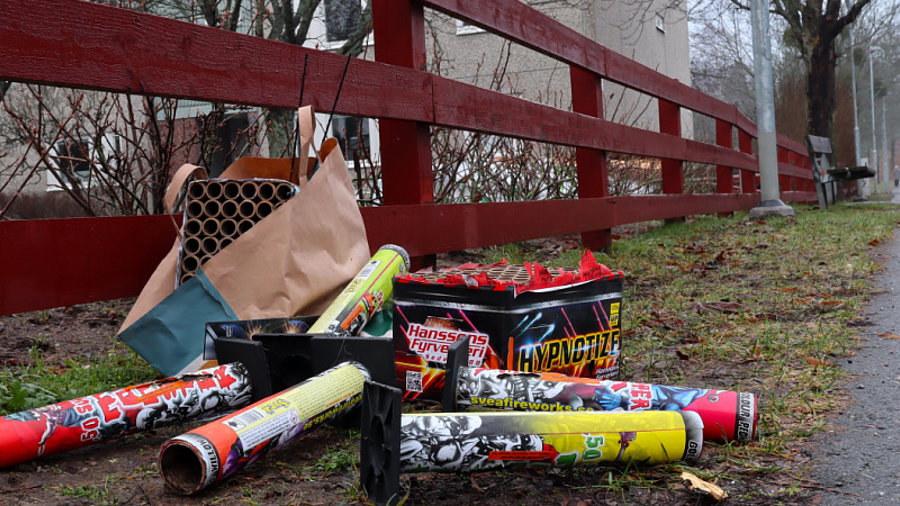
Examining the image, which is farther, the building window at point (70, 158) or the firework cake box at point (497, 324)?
the building window at point (70, 158)

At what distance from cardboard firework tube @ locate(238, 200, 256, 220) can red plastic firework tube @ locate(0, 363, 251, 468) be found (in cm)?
62

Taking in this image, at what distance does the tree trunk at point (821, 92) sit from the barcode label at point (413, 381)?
19.5 m

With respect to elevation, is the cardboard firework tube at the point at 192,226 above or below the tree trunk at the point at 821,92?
below

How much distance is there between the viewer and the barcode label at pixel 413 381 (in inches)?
75.2

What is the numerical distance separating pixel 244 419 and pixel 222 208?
0.98m

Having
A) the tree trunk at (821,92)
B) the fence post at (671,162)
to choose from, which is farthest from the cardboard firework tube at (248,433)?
the tree trunk at (821,92)

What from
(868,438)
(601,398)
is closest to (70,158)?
(601,398)

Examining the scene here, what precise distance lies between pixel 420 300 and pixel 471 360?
19 cm

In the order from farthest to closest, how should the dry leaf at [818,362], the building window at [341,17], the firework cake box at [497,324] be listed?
the building window at [341,17]
the dry leaf at [818,362]
the firework cake box at [497,324]

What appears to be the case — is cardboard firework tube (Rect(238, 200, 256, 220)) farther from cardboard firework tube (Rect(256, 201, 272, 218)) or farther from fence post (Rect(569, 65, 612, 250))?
fence post (Rect(569, 65, 612, 250))

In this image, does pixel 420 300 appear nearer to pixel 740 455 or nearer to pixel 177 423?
pixel 177 423

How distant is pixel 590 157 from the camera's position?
5562mm

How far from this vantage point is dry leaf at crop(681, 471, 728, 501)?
4.29ft

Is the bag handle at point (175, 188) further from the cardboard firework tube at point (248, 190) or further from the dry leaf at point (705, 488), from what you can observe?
the dry leaf at point (705, 488)
